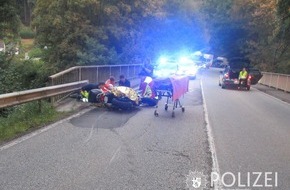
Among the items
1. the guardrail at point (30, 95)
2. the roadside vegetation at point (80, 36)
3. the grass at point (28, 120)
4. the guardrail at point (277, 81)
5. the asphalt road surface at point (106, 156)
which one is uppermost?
the roadside vegetation at point (80, 36)

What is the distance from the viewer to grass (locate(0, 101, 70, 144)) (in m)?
9.37

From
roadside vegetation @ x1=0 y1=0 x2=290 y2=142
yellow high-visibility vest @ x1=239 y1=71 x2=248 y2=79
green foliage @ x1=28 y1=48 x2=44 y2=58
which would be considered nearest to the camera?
Answer: roadside vegetation @ x1=0 y1=0 x2=290 y2=142

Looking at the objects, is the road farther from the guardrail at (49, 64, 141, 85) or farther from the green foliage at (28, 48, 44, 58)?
the green foliage at (28, 48, 44, 58)

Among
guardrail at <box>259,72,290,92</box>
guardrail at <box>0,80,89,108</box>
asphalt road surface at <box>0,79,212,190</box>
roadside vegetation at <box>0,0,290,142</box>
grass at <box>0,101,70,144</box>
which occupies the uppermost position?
roadside vegetation at <box>0,0,290,142</box>

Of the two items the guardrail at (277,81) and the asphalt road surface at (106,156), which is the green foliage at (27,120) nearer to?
the asphalt road surface at (106,156)

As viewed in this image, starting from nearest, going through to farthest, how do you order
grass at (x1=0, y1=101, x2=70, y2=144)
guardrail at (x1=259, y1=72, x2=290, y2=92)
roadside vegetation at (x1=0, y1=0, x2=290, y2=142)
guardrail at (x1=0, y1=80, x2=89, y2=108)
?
grass at (x1=0, y1=101, x2=70, y2=144) → guardrail at (x1=0, y1=80, x2=89, y2=108) → roadside vegetation at (x1=0, y1=0, x2=290, y2=142) → guardrail at (x1=259, y1=72, x2=290, y2=92)

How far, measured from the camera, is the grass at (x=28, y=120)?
9.37 metres

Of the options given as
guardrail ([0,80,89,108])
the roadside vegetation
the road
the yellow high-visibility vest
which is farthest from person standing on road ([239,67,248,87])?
guardrail ([0,80,89,108])

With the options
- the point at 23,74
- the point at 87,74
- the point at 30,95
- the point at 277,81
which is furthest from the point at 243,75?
the point at 30,95

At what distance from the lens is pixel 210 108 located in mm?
16172

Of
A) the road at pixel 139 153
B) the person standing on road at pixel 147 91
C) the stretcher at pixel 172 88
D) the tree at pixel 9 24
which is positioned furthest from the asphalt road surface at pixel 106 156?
the tree at pixel 9 24

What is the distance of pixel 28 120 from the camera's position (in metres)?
10.9

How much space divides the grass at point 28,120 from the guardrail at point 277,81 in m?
21.7

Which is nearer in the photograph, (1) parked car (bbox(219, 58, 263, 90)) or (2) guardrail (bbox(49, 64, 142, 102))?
(2) guardrail (bbox(49, 64, 142, 102))
